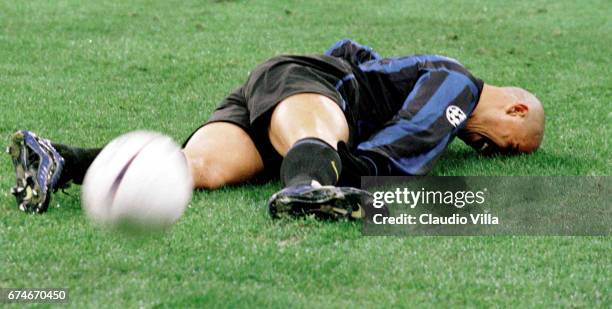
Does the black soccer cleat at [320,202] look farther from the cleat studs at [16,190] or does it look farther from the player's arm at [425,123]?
the cleat studs at [16,190]

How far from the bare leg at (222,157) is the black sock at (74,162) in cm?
54

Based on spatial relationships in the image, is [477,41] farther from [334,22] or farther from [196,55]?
[196,55]

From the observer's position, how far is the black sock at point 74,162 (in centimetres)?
540

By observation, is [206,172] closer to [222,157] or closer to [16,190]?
[222,157]

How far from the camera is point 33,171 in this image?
5145mm

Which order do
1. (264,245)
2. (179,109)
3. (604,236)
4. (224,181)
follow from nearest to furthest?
(264,245) → (604,236) → (224,181) → (179,109)

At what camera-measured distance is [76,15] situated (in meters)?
11.2

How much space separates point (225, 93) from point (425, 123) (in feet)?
9.12

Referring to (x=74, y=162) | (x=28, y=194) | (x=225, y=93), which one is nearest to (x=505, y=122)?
(x=74, y=162)

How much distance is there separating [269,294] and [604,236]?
1774 mm

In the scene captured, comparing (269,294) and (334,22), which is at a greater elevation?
(269,294)

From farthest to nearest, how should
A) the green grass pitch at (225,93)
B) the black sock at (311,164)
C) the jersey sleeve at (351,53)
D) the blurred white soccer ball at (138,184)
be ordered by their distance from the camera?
the jersey sleeve at (351,53)
the black sock at (311,164)
the blurred white soccer ball at (138,184)
the green grass pitch at (225,93)

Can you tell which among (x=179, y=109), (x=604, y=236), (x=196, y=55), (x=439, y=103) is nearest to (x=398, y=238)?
(x=604, y=236)

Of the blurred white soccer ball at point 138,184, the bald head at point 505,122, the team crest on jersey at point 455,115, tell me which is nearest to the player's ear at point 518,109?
the bald head at point 505,122
